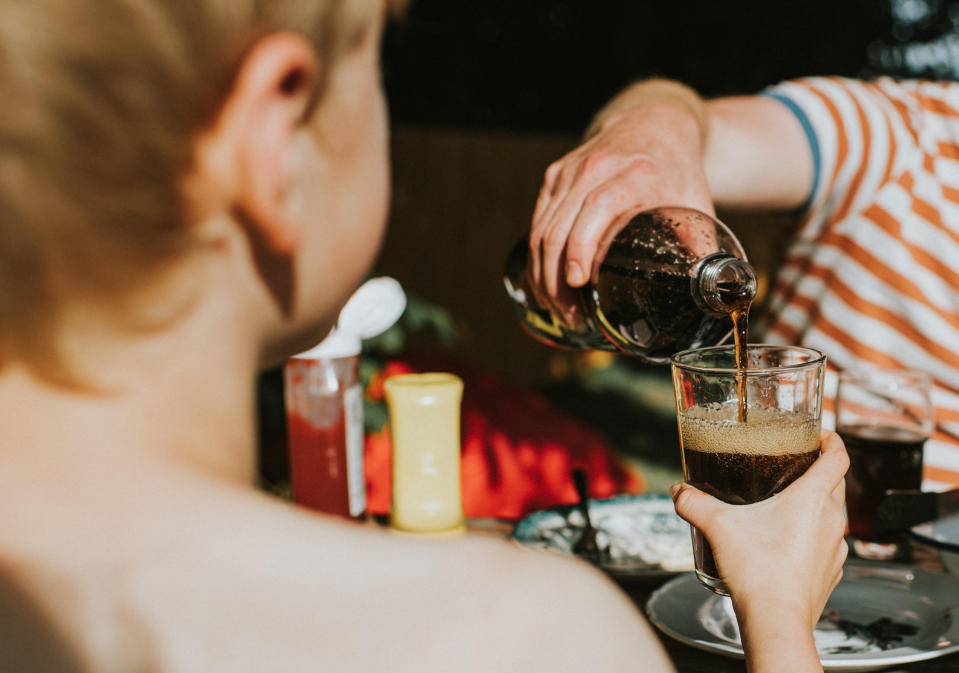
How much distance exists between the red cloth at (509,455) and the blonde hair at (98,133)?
191cm

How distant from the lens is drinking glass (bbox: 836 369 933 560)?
71.5 inches

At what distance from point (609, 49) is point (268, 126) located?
949 cm

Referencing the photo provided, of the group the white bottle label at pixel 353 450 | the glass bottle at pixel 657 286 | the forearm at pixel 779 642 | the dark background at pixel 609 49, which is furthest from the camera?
the dark background at pixel 609 49

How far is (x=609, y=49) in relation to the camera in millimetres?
9719

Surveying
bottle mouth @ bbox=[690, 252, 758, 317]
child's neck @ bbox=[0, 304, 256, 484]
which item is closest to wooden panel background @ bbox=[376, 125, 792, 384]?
bottle mouth @ bbox=[690, 252, 758, 317]

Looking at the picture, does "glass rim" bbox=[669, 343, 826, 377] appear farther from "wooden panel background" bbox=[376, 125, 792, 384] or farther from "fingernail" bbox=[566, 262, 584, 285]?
"wooden panel background" bbox=[376, 125, 792, 384]

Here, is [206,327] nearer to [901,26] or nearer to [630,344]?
[630,344]

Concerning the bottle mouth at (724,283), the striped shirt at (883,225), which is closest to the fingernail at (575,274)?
the bottle mouth at (724,283)

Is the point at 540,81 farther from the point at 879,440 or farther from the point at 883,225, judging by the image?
the point at 879,440

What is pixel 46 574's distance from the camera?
750 mm

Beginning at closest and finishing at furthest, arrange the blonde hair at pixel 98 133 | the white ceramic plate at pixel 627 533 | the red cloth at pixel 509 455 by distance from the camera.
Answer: the blonde hair at pixel 98 133, the white ceramic plate at pixel 627 533, the red cloth at pixel 509 455

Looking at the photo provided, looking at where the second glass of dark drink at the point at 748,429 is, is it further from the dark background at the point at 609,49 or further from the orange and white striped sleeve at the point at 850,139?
the dark background at the point at 609,49

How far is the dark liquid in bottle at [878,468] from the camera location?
1839mm

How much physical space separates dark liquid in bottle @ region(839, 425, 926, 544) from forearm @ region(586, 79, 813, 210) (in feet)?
2.57
